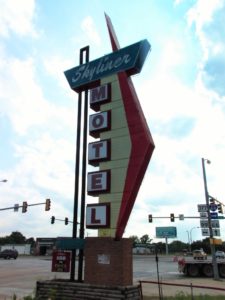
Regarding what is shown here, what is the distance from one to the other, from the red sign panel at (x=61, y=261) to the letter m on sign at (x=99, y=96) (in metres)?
6.29

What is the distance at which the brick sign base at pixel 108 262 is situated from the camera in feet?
46.4

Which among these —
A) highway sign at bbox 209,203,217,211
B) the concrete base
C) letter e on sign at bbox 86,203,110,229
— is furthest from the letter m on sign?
highway sign at bbox 209,203,217,211

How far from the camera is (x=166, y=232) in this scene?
92875mm

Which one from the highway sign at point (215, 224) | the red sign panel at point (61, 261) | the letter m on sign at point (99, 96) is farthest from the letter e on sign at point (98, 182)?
the highway sign at point (215, 224)

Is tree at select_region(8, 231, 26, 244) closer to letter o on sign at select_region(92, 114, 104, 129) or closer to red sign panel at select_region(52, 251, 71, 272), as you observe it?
red sign panel at select_region(52, 251, 71, 272)

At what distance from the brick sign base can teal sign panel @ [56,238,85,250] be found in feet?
1.48

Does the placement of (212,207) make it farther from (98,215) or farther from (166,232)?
(166,232)

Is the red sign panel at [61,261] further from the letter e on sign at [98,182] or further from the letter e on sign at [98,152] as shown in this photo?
the letter e on sign at [98,152]

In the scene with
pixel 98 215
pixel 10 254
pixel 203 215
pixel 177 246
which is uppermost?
pixel 177 246

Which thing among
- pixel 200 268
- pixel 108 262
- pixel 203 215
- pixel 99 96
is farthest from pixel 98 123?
pixel 200 268

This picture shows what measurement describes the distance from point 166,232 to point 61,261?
78.9 m

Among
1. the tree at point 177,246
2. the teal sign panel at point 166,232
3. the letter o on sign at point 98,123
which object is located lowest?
the letter o on sign at point 98,123

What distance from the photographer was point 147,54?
17.1 meters

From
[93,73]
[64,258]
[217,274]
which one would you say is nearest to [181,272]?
[217,274]
